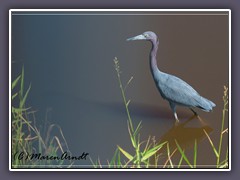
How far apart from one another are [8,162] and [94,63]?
68 cm

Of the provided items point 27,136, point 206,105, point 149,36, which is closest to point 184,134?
point 206,105

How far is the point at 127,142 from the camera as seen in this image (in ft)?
11.0

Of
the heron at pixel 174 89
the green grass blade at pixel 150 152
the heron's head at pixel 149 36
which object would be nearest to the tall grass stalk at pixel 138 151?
the green grass blade at pixel 150 152

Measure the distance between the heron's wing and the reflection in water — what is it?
0.09 metres

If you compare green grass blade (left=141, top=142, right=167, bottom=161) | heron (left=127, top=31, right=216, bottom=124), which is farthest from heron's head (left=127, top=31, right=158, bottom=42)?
green grass blade (left=141, top=142, right=167, bottom=161)

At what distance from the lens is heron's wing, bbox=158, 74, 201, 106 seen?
336cm

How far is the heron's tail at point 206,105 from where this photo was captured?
3.36m

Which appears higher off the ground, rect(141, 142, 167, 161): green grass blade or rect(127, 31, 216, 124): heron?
rect(127, 31, 216, 124): heron

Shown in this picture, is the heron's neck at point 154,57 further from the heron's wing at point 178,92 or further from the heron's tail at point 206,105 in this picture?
the heron's tail at point 206,105

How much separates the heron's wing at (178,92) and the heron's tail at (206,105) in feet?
0.09

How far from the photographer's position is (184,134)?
11.1ft

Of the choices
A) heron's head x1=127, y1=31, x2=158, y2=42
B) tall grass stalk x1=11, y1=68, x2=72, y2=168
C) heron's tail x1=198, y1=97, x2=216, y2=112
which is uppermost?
heron's head x1=127, y1=31, x2=158, y2=42

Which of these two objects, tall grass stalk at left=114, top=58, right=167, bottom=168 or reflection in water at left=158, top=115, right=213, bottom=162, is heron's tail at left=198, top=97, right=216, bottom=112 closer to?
reflection in water at left=158, top=115, right=213, bottom=162

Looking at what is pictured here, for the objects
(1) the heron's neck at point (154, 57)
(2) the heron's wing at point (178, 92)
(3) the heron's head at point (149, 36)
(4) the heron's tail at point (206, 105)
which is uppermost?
(3) the heron's head at point (149, 36)
